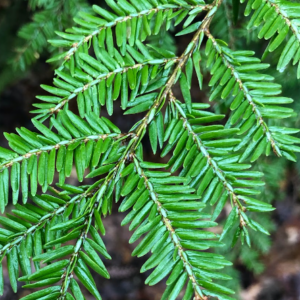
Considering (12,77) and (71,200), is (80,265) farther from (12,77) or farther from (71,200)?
(12,77)

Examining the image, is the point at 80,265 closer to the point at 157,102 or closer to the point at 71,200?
the point at 71,200

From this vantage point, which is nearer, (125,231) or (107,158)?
(107,158)

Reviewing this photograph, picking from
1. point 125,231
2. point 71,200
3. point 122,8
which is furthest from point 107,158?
point 125,231

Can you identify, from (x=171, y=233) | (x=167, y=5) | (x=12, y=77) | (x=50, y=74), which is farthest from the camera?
A: (x=50, y=74)

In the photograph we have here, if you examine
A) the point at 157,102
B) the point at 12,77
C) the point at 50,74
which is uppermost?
the point at 157,102

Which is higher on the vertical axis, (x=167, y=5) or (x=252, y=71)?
(x=167, y=5)

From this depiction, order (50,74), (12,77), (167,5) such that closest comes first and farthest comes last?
(167,5), (12,77), (50,74)

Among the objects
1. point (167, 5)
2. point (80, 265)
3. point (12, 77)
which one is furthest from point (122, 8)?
point (12, 77)
